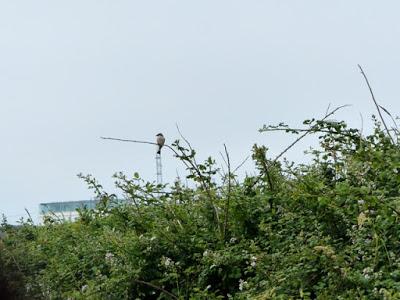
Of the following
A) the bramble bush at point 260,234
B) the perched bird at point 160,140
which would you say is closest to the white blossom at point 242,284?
the bramble bush at point 260,234

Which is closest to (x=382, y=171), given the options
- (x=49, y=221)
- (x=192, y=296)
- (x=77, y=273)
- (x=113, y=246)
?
(x=192, y=296)

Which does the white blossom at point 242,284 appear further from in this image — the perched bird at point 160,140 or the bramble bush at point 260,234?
the perched bird at point 160,140

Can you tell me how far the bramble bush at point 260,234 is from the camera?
2.57m

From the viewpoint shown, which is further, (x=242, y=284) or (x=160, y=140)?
(x=160, y=140)

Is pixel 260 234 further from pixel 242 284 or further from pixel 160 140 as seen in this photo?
pixel 160 140

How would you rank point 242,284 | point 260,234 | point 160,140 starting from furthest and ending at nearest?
1. point 160,140
2. point 260,234
3. point 242,284

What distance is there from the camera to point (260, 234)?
10.8 feet

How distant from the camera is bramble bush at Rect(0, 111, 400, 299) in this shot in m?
2.57

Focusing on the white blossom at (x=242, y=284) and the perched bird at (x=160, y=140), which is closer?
the white blossom at (x=242, y=284)

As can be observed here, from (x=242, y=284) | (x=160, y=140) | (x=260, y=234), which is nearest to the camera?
(x=242, y=284)

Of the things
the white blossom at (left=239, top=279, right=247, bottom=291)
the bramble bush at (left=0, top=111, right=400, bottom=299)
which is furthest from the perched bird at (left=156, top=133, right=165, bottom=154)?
the white blossom at (left=239, top=279, right=247, bottom=291)

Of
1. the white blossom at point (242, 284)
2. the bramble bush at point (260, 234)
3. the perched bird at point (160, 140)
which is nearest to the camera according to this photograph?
the bramble bush at point (260, 234)

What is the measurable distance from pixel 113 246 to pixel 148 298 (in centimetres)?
38

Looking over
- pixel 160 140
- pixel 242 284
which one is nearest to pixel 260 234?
pixel 242 284
